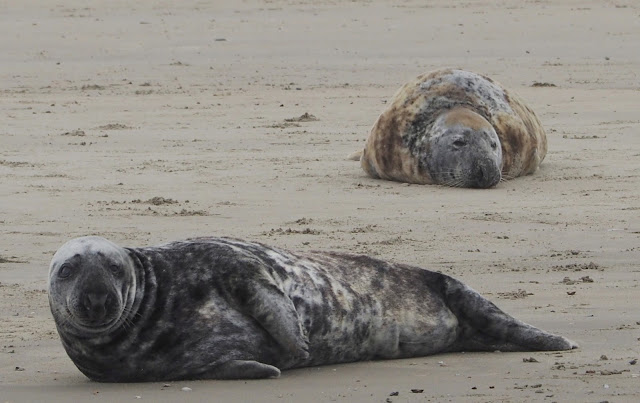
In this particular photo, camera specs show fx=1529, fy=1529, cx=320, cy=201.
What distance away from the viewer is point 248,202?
32.6 feet

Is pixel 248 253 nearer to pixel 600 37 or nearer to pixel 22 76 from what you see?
pixel 22 76

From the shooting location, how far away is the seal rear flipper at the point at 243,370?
5.50 m

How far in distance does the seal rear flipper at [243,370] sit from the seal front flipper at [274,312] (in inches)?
5.3

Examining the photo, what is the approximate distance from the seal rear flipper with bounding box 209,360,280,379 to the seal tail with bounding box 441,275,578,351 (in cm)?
101

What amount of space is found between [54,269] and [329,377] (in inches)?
42.0

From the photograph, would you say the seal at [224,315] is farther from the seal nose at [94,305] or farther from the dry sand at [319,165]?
the dry sand at [319,165]

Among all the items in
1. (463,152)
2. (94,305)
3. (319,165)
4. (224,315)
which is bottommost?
(319,165)

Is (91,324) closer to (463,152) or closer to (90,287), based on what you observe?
(90,287)

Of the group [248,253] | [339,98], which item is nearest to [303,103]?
[339,98]

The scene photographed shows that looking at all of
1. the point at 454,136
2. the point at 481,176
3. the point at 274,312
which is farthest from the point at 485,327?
the point at 454,136

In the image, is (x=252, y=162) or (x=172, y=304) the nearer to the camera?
(x=172, y=304)

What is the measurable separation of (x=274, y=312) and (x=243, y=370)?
25 centimetres

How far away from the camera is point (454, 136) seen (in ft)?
36.8

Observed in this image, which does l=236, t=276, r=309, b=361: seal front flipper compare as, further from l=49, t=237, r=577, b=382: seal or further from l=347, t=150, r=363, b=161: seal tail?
l=347, t=150, r=363, b=161: seal tail
